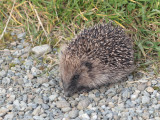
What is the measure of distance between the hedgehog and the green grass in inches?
19.9

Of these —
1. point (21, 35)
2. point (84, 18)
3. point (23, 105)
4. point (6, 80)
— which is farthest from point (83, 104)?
point (21, 35)

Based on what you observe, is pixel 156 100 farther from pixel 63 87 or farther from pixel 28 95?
pixel 28 95

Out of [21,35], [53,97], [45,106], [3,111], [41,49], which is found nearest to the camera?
[3,111]

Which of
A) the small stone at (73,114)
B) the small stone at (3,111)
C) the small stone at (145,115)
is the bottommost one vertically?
the small stone at (145,115)

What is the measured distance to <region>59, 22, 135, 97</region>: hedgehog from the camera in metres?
4.22

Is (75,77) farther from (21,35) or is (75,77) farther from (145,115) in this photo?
(21,35)

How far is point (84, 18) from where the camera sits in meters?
5.25

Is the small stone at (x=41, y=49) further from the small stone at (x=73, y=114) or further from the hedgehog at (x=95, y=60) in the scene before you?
the small stone at (x=73, y=114)

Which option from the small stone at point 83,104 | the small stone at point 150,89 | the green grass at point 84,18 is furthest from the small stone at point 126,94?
the green grass at point 84,18

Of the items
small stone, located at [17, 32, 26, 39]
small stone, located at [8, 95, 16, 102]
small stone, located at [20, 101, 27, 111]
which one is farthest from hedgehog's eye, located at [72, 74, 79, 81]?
small stone, located at [17, 32, 26, 39]

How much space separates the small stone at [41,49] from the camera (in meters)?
5.17

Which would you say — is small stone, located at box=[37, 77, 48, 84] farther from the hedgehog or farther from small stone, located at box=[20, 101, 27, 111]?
small stone, located at box=[20, 101, 27, 111]

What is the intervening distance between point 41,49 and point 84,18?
1.04 meters

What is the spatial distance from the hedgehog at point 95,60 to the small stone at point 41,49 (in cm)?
75
